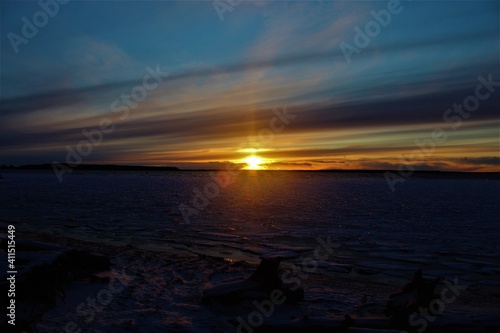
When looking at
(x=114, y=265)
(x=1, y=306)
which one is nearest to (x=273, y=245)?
(x=114, y=265)

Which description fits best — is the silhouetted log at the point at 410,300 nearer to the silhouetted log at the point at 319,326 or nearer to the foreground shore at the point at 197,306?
the foreground shore at the point at 197,306

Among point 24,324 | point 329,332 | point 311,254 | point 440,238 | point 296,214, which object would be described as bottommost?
point 24,324

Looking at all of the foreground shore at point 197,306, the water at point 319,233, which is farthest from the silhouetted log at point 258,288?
the water at point 319,233

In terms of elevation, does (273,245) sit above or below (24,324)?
above

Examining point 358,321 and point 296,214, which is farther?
point 296,214

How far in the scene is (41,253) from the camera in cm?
1137

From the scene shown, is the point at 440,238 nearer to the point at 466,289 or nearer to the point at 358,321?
the point at 466,289

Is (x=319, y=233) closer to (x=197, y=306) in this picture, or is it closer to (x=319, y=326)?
(x=197, y=306)

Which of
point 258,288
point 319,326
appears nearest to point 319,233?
point 258,288

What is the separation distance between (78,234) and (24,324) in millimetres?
13542

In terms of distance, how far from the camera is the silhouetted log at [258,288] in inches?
419

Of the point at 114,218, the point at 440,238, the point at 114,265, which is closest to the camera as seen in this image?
the point at 114,265

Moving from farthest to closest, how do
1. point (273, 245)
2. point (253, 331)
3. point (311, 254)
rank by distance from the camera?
point (273, 245), point (311, 254), point (253, 331)

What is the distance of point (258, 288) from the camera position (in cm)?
1091
